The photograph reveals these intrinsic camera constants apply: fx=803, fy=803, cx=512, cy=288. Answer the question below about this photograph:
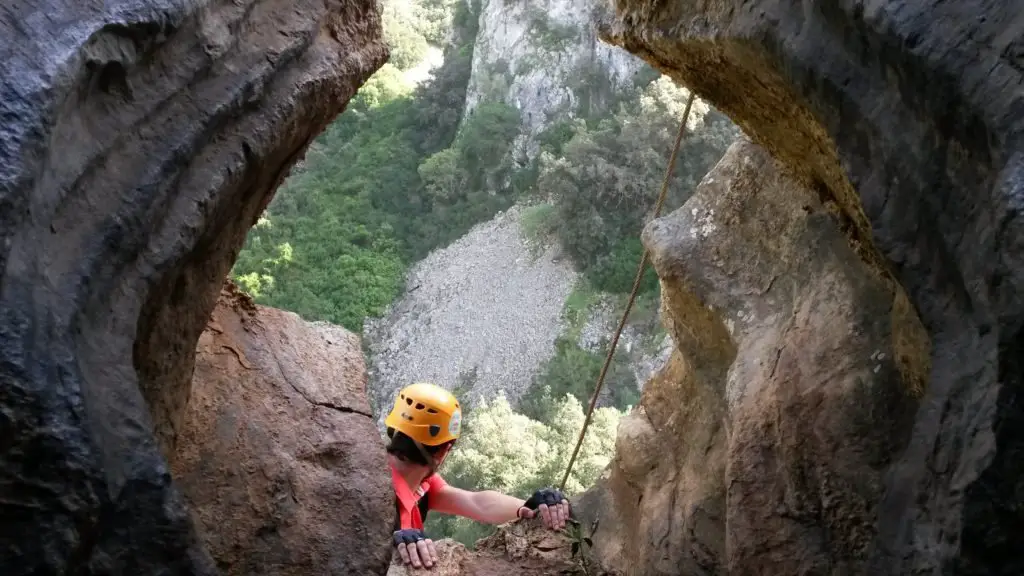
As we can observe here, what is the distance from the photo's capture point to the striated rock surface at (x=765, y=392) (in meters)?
2.02

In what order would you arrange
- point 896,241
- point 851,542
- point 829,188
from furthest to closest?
1. point 829,188
2. point 851,542
3. point 896,241

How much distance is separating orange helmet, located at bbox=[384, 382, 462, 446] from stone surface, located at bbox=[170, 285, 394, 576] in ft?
2.00

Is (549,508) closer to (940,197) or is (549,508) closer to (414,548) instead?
(414,548)

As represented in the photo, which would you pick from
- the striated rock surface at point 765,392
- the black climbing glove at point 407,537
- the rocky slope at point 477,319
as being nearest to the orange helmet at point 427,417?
the black climbing glove at point 407,537

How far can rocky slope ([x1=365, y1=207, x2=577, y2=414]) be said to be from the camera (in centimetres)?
1585

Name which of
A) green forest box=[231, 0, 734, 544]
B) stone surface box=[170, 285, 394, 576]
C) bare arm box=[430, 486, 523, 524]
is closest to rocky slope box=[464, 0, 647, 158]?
green forest box=[231, 0, 734, 544]

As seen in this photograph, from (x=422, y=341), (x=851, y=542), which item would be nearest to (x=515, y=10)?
(x=422, y=341)

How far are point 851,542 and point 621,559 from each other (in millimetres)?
1676

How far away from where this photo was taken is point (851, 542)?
2.03 meters

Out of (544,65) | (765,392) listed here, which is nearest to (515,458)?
(765,392)

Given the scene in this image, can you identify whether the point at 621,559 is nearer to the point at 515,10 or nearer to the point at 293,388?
the point at 293,388

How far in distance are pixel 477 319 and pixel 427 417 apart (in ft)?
44.1

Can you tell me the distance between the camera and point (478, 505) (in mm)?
4008

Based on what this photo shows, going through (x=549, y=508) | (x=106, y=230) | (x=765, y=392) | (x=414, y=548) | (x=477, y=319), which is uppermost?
(x=477, y=319)
